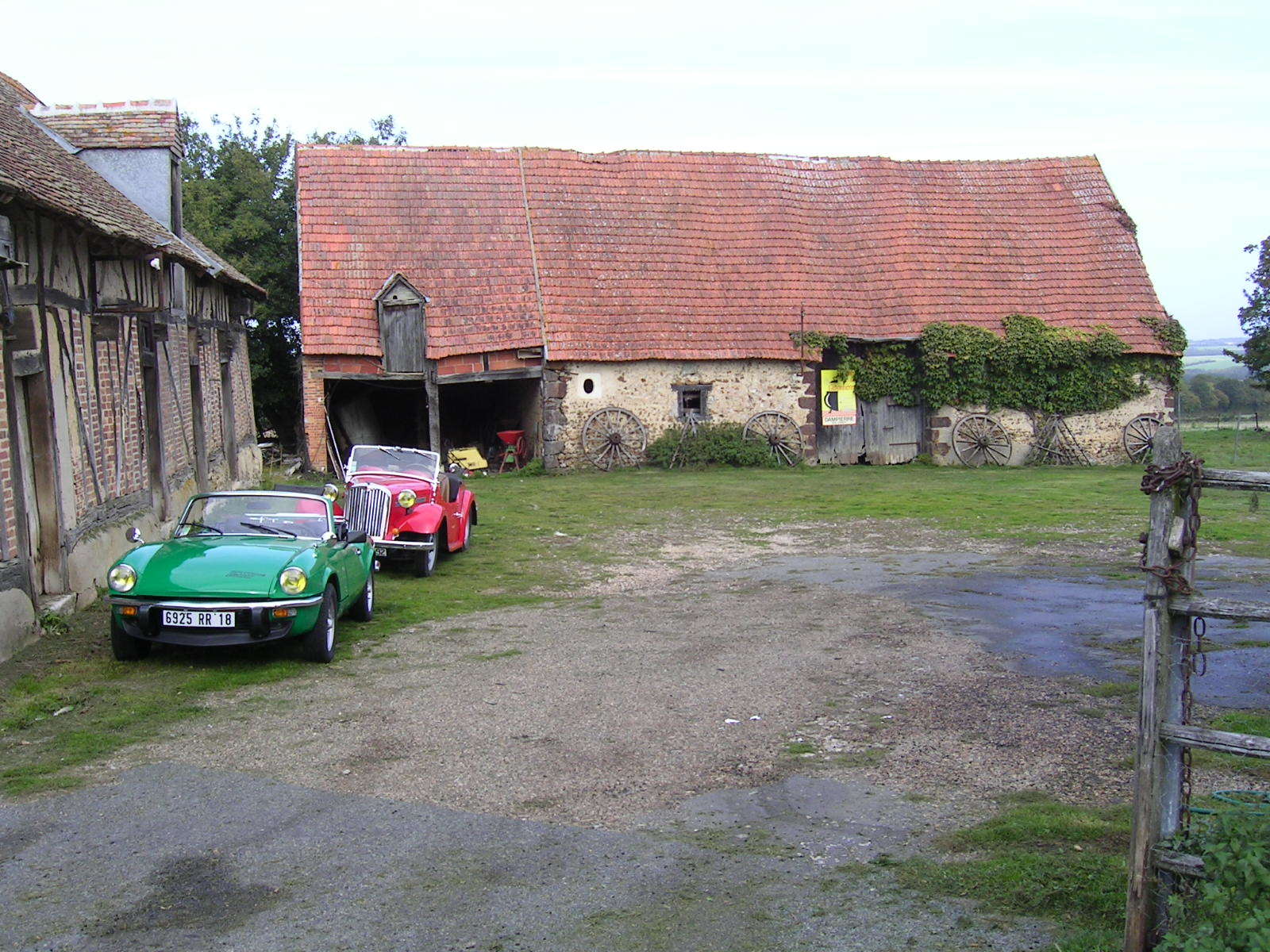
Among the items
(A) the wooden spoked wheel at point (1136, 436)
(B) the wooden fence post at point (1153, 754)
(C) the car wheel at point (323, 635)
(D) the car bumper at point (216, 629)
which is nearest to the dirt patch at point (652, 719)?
(C) the car wheel at point (323, 635)

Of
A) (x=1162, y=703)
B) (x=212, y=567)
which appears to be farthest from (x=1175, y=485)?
(x=212, y=567)

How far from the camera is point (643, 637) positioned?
10.0 m

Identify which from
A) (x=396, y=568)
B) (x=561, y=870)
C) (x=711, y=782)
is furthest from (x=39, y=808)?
(x=396, y=568)

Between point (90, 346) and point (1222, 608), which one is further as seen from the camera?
point (90, 346)

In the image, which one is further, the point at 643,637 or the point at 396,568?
the point at 396,568

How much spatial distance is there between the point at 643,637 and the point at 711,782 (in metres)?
3.73

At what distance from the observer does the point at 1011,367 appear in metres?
27.3

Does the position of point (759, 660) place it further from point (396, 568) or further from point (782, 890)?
point (396, 568)

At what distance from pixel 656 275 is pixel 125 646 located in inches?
784

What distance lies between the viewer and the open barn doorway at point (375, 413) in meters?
26.9

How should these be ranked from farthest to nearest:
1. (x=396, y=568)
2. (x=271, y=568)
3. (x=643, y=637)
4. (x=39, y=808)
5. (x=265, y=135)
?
(x=265, y=135) → (x=396, y=568) → (x=643, y=637) → (x=271, y=568) → (x=39, y=808)

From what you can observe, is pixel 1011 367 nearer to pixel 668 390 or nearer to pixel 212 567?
pixel 668 390

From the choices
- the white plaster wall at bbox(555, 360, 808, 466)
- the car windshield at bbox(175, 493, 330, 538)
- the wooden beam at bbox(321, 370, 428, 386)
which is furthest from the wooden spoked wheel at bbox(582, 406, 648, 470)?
the car windshield at bbox(175, 493, 330, 538)

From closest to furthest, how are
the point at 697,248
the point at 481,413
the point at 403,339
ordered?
the point at 403,339, the point at 697,248, the point at 481,413
